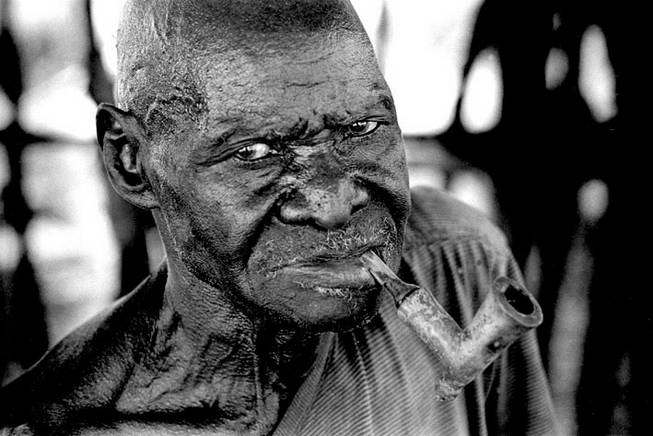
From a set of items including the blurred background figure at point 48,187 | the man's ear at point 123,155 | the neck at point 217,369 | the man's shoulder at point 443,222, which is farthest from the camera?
the blurred background figure at point 48,187

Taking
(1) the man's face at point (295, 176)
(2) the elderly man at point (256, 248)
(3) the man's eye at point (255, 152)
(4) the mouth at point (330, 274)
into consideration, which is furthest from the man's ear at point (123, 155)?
(4) the mouth at point (330, 274)

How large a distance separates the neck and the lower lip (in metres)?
0.30

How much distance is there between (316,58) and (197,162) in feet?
0.80

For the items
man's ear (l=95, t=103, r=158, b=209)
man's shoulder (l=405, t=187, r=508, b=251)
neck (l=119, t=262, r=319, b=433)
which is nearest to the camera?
man's ear (l=95, t=103, r=158, b=209)

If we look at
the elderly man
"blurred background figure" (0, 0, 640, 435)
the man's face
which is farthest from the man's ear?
"blurred background figure" (0, 0, 640, 435)

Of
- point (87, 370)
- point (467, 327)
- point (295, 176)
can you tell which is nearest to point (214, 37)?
point (295, 176)

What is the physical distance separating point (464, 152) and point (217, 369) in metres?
1.34

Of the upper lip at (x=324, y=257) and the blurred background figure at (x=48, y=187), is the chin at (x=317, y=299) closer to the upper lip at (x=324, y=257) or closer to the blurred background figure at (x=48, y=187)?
the upper lip at (x=324, y=257)

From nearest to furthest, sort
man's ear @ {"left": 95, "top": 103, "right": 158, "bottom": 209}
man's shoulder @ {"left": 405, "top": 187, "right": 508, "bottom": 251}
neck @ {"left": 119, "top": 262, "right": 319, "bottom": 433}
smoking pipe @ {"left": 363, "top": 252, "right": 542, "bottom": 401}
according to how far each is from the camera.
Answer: smoking pipe @ {"left": 363, "top": 252, "right": 542, "bottom": 401} < man's ear @ {"left": 95, "top": 103, "right": 158, "bottom": 209} < neck @ {"left": 119, "top": 262, "right": 319, "bottom": 433} < man's shoulder @ {"left": 405, "top": 187, "right": 508, "bottom": 251}

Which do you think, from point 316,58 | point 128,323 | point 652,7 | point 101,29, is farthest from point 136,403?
point 652,7

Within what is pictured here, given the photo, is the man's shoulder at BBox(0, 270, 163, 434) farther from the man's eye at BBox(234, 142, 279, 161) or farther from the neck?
the man's eye at BBox(234, 142, 279, 161)

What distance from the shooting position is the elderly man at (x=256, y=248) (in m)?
1.44

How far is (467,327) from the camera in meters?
1.30

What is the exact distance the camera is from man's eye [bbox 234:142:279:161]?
→ 4.78ft
